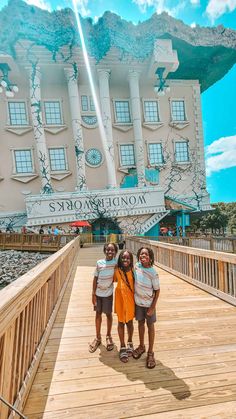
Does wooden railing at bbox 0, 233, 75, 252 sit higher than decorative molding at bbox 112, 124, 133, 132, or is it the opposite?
decorative molding at bbox 112, 124, 133, 132

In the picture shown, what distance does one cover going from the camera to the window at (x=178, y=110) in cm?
3294

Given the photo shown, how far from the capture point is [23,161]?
97.5 ft

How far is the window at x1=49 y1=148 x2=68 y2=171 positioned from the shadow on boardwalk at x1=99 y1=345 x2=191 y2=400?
92.3 ft

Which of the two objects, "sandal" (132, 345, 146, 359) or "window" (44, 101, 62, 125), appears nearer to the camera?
"sandal" (132, 345, 146, 359)

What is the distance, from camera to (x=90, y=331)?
15.2 ft

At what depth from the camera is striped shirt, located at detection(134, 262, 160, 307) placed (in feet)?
11.1

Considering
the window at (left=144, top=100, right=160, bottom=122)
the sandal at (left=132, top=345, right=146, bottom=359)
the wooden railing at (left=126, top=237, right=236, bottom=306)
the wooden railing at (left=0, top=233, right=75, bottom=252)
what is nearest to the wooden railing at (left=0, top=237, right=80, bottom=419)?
the sandal at (left=132, top=345, right=146, bottom=359)

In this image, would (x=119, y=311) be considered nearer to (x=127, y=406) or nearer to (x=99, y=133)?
(x=127, y=406)

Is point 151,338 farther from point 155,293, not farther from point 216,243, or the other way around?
point 216,243

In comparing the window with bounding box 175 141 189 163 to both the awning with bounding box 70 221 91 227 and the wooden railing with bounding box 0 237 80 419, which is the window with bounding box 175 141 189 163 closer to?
the awning with bounding box 70 221 91 227

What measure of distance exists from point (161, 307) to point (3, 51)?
3135 centimetres

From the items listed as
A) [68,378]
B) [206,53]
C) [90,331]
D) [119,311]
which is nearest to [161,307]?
[90,331]

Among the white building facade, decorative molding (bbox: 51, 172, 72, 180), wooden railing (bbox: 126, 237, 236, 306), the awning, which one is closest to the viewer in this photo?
wooden railing (bbox: 126, 237, 236, 306)

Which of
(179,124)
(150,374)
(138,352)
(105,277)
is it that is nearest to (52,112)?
(179,124)
